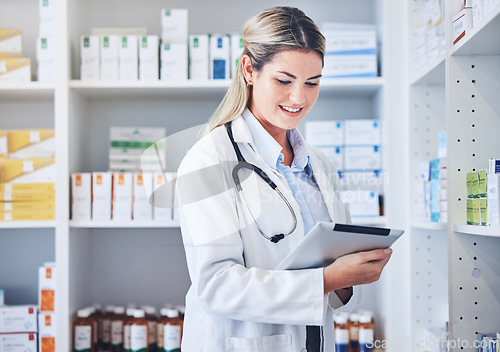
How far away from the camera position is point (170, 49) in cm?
225

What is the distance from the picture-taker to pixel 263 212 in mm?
1390

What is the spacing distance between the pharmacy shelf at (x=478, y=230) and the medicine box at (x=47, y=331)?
1605 millimetres

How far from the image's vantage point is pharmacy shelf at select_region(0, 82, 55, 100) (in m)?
2.21

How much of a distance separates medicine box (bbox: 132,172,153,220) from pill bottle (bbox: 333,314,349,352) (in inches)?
35.4

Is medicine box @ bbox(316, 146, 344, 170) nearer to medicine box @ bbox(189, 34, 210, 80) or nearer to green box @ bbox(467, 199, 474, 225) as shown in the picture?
medicine box @ bbox(189, 34, 210, 80)

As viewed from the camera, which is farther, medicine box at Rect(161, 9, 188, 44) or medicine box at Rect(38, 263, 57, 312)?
medicine box at Rect(161, 9, 188, 44)

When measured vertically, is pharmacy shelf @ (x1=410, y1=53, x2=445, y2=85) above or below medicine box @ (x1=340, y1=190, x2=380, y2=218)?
above

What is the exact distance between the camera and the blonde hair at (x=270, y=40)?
1.49 m

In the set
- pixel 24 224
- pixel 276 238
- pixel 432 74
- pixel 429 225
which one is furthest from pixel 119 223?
pixel 432 74

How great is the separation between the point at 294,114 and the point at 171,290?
4.36 ft

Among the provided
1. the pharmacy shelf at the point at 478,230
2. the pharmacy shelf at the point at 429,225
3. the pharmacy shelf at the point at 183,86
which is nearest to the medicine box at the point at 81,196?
the pharmacy shelf at the point at 183,86

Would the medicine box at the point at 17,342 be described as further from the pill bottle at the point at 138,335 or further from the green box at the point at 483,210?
the green box at the point at 483,210

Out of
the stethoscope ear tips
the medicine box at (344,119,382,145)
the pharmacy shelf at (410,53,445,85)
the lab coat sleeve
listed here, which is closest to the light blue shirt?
the stethoscope ear tips

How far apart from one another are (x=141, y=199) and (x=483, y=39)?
1428 mm
